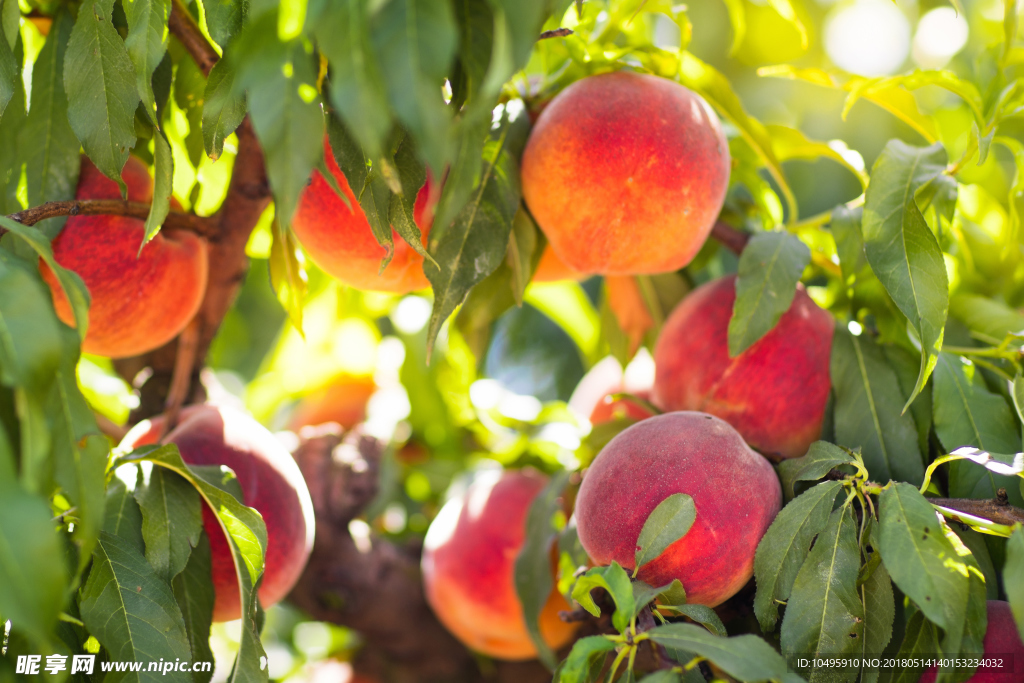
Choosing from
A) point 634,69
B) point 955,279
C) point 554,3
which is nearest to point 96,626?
point 554,3

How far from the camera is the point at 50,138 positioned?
0.70 m

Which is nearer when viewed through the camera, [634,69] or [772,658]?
[772,658]

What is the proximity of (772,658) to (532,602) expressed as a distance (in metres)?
0.42

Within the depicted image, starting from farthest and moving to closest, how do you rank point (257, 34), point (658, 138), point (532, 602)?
1. point (532, 602)
2. point (658, 138)
3. point (257, 34)

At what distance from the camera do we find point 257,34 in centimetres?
45

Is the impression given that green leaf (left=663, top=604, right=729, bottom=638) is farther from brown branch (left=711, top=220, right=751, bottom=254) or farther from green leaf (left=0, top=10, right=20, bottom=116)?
green leaf (left=0, top=10, right=20, bottom=116)

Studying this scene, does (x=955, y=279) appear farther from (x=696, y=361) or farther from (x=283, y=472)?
(x=283, y=472)

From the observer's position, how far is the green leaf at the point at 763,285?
0.71m

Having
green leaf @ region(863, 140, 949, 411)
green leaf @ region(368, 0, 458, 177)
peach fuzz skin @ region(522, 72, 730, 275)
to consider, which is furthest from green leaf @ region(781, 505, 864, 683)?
green leaf @ region(368, 0, 458, 177)

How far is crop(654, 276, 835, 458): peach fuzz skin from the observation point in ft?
2.54

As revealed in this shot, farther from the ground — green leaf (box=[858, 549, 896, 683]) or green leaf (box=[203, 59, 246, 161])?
green leaf (box=[203, 59, 246, 161])

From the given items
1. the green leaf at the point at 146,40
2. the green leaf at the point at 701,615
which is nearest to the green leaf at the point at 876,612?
the green leaf at the point at 701,615

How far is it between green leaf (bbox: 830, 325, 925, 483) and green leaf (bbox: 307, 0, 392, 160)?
0.54 meters

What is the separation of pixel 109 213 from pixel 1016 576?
31.2 inches
